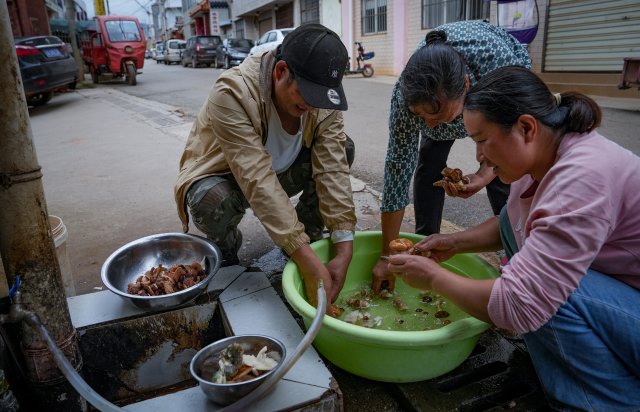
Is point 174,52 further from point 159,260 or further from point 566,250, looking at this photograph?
point 566,250

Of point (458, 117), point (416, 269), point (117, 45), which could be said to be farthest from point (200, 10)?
point (416, 269)

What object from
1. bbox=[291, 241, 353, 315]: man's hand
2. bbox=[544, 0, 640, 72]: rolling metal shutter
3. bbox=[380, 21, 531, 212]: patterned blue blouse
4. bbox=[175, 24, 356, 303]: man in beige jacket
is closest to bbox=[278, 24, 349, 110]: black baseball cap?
bbox=[175, 24, 356, 303]: man in beige jacket

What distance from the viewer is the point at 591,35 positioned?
8.48 m

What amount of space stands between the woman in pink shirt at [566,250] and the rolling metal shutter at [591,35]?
8.23 m

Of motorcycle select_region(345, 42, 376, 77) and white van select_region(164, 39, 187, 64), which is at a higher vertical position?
white van select_region(164, 39, 187, 64)

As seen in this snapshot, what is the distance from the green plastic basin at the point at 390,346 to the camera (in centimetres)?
144

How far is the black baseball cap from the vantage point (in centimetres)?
178

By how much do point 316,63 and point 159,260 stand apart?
120 cm

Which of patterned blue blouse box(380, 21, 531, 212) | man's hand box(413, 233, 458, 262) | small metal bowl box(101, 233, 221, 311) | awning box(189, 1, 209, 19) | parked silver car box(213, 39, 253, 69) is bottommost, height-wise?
small metal bowl box(101, 233, 221, 311)

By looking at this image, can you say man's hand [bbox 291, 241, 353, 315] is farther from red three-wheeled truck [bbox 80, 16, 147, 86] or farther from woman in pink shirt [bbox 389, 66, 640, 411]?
red three-wheeled truck [bbox 80, 16, 147, 86]

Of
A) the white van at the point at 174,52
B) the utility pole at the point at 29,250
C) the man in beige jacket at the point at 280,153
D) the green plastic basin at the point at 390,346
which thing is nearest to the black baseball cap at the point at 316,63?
the man in beige jacket at the point at 280,153

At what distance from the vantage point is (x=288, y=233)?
1860 millimetres

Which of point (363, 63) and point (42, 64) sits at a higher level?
point (42, 64)

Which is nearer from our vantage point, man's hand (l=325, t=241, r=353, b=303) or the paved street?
man's hand (l=325, t=241, r=353, b=303)
